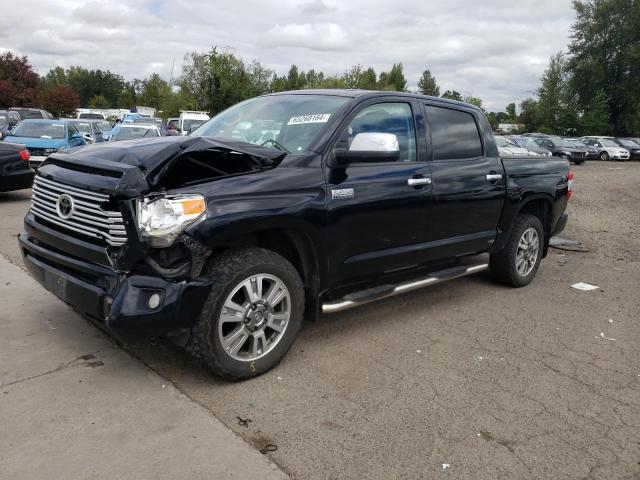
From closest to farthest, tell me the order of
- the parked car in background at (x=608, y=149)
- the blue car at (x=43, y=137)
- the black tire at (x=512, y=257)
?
the black tire at (x=512, y=257)
the blue car at (x=43, y=137)
the parked car in background at (x=608, y=149)

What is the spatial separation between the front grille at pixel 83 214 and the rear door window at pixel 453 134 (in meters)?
2.70

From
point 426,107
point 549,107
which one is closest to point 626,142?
point 549,107

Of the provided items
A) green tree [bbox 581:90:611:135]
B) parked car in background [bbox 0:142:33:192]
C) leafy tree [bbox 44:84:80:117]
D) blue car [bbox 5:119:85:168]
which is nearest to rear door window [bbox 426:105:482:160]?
parked car in background [bbox 0:142:33:192]

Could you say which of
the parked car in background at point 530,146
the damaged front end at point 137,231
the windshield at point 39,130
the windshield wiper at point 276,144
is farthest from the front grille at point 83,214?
the parked car in background at point 530,146

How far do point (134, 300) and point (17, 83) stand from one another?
197ft

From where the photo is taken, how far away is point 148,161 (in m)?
3.36

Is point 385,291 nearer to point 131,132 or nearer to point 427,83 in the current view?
point 131,132

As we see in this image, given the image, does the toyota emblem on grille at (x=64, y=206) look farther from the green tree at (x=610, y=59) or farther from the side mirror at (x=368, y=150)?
the green tree at (x=610, y=59)

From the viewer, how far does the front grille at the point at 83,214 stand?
3332mm

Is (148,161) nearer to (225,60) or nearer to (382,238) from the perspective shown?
(382,238)

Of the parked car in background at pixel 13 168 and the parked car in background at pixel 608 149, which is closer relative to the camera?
the parked car in background at pixel 13 168

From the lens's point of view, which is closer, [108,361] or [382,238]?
[108,361]

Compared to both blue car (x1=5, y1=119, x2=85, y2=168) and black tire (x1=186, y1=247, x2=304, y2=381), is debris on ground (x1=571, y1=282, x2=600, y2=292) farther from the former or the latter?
blue car (x1=5, y1=119, x2=85, y2=168)

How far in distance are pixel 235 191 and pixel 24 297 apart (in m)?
2.68
